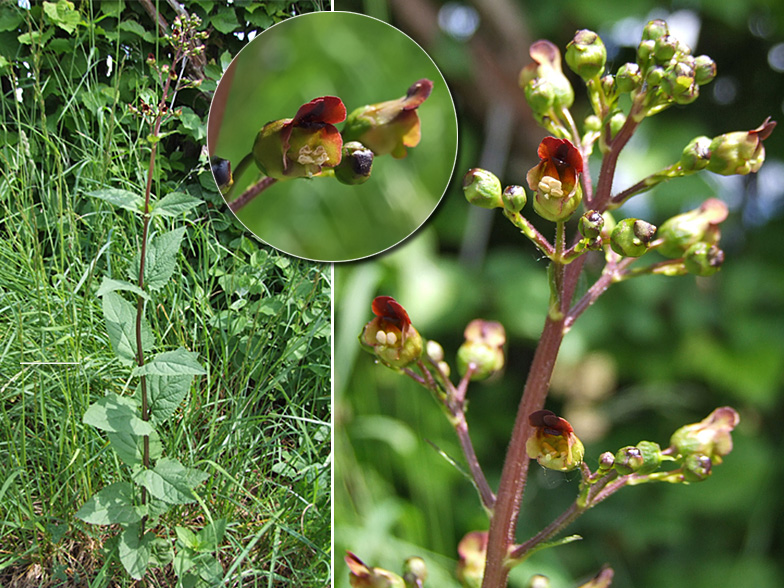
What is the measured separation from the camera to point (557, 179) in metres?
0.39

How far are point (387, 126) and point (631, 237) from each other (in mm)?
424

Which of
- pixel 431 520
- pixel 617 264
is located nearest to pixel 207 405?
pixel 431 520

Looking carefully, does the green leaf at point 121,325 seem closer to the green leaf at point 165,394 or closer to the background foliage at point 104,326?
the green leaf at point 165,394

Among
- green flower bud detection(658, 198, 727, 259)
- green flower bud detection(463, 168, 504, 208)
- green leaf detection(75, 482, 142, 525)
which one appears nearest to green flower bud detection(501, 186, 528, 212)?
green flower bud detection(463, 168, 504, 208)

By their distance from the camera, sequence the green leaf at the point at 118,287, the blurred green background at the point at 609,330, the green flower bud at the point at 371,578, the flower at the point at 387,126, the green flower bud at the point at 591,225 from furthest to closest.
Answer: the blurred green background at the point at 609,330, the flower at the point at 387,126, the green leaf at the point at 118,287, the green flower bud at the point at 371,578, the green flower bud at the point at 591,225

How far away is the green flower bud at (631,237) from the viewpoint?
0.39 m

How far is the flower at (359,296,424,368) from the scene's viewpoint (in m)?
0.47

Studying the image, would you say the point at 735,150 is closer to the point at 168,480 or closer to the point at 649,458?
the point at 649,458

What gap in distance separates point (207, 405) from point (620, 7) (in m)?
0.78

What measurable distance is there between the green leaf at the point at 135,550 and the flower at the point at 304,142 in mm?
421

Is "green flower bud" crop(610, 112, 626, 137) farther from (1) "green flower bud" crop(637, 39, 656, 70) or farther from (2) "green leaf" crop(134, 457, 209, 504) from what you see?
(2) "green leaf" crop(134, 457, 209, 504)

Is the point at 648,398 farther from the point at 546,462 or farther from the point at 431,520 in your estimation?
the point at 546,462

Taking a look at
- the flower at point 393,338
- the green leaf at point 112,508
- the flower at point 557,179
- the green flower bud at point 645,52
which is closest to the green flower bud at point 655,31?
the green flower bud at point 645,52

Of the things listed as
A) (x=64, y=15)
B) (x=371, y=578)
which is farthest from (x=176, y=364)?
(x=64, y=15)
